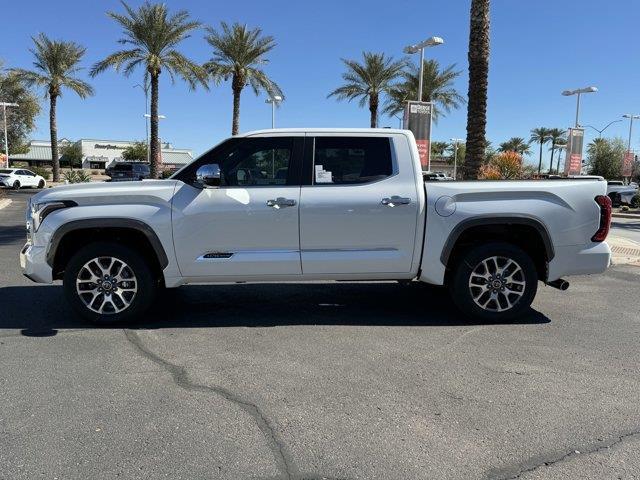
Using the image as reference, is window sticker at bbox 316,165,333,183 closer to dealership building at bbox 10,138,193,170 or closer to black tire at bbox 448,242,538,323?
black tire at bbox 448,242,538,323

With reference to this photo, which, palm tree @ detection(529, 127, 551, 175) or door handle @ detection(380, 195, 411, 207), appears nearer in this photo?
door handle @ detection(380, 195, 411, 207)

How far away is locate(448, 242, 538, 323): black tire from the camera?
5.56 meters

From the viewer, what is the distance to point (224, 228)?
17.4ft

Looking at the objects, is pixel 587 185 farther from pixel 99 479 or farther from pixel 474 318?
pixel 99 479

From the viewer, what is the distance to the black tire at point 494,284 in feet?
18.2

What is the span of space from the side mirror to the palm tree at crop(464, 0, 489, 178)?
869 centimetres

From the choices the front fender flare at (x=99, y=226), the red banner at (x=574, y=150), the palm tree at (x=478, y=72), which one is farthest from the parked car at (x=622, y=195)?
the front fender flare at (x=99, y=226)

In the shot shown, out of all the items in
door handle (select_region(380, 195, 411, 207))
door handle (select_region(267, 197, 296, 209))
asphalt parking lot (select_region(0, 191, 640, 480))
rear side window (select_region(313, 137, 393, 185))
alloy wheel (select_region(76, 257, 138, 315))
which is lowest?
asphalt parking lot (select_region(0, 191, 640, 480))

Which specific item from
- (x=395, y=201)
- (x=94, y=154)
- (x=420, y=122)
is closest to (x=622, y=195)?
(x=420, y=122)

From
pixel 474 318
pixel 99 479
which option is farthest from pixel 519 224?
pixel 99 479

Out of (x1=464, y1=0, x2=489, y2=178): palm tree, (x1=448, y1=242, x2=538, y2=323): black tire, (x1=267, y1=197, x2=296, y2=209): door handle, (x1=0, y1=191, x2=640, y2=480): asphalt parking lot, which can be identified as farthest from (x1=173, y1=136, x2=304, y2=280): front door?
(x1=464, y1=0, x2=489, y2=178): palm tree

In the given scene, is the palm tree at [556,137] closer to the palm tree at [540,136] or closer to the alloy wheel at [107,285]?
the palm tree at [540,136]

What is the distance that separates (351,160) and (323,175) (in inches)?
13.4

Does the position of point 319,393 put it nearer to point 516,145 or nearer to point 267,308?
point 267,308
